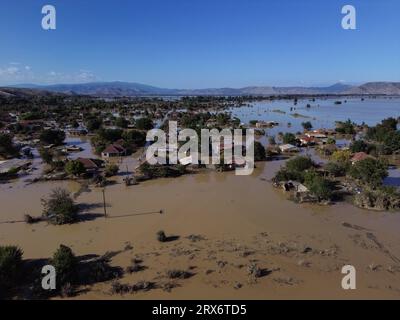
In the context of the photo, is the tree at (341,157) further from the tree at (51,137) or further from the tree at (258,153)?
the tree at (51,137)

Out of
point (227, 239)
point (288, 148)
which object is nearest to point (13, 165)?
point (227, 239)

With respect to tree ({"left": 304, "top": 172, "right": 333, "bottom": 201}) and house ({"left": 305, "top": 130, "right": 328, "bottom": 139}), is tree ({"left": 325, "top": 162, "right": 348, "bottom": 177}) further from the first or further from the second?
house ({"left": 305, "top": 130, "right": 328, "bottom": 139})

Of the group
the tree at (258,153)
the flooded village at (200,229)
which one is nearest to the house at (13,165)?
the flooded village at (200,229)

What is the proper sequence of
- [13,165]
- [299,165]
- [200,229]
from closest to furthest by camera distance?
[200,229] → [299,165] → [13,165]

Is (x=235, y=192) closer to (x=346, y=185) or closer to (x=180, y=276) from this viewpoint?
(x=346, y=185)

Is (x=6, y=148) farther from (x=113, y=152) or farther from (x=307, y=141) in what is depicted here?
(x=307, y=141)

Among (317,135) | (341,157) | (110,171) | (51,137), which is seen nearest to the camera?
(110,171)
